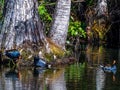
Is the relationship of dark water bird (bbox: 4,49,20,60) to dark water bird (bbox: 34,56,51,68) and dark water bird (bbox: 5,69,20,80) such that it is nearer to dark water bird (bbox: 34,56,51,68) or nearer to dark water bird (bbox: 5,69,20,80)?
dark water bird (bbox: 34,56,51,68)

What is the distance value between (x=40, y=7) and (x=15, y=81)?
1584cm

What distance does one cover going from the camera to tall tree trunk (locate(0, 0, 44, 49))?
2297cm

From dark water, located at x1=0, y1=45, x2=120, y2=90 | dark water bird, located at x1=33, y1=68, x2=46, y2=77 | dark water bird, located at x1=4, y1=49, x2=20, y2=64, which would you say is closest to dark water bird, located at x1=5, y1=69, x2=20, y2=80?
dark water, located at x1=0, y1=45, x2=120, y2=90

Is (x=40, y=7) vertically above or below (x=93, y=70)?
above

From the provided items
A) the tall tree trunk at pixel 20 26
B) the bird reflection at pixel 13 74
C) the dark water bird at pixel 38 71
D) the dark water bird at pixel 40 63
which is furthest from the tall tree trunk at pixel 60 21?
the bird reflection at pixel 13 74

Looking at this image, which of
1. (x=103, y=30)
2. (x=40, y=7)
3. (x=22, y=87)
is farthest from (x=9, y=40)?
(x=103, y=30)

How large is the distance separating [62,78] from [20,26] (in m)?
5.29

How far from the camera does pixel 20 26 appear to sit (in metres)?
23.1

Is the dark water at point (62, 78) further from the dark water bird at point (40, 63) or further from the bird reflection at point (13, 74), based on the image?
the dark water bird at point (40, 63)

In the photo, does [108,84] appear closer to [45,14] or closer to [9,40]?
[9,40]

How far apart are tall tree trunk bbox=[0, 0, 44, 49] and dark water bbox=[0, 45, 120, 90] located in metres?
1.56

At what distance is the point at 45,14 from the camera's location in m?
33.5

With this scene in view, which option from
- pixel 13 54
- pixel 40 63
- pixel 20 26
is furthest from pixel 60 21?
pixel 13 54

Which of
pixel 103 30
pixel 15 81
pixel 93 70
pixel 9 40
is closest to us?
pixel 15 81
